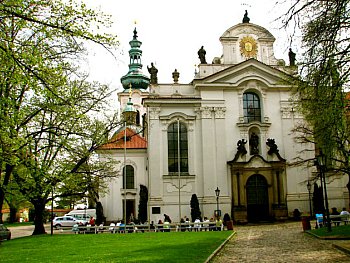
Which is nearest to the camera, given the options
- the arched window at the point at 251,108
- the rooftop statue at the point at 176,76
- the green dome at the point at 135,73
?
the arched window at the point at 251,108

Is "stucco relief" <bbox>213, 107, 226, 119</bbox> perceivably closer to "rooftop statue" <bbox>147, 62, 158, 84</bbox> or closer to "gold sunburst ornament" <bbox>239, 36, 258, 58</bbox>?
"gold sunburst ornament" <bbox>239, 36, 258, 58</bbox>

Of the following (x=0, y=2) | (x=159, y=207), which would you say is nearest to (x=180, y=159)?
(x=159, y=207)

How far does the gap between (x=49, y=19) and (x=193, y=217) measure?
85.4ft

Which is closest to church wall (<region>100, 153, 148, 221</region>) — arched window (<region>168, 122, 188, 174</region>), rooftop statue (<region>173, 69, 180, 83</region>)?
arched window (<region>168, 122, 188, 174</region>)

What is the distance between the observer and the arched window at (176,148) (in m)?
36.6

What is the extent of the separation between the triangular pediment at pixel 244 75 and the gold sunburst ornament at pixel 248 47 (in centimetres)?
164

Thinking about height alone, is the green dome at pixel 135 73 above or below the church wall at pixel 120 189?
above

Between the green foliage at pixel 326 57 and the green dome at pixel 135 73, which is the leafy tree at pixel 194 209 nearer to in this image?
the green foliage at pixel 326 57

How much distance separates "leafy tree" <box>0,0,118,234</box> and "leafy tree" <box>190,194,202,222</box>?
7.46 metres

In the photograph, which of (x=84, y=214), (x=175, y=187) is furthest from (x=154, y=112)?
(x=84, y=214)

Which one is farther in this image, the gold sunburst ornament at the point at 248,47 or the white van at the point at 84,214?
the white van at the point at 84,214

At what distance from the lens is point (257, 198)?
36.3 meters

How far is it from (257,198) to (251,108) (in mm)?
7958

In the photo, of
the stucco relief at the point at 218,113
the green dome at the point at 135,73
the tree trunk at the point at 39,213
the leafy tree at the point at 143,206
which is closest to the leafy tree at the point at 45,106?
the tree trunk at the point at 39,213
